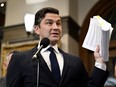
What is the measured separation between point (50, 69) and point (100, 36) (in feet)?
1.35

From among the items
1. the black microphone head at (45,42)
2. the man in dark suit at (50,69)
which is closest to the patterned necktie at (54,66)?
the man in dark suit at (50,69)

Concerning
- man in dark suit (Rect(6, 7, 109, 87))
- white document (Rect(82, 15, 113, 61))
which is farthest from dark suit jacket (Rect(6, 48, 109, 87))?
white document (Rect(82, 15, 113, 61))

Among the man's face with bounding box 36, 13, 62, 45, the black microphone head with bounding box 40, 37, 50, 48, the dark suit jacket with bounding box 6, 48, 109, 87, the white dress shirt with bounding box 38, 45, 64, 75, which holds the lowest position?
the dark suit jacket with bounding box 6, 48, 109, 87

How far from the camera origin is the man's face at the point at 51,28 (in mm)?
2451

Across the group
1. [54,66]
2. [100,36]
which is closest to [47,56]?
[54,66]

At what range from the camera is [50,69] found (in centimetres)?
238

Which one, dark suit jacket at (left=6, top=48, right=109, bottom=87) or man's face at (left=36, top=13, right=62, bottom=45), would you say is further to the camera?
man's face at (left=36, top=13, right=62, bottom=45)

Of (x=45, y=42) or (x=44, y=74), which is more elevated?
(x=45, y=42)

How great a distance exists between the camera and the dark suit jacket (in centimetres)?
233

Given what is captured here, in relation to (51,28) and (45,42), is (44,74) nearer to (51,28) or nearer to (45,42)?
(45,42)

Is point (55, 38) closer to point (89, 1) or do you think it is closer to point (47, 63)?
point (47, 63)

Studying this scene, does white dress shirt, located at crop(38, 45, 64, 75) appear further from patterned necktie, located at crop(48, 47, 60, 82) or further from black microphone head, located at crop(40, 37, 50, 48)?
black microphone head, located at crop(40, 37, 50, 48)

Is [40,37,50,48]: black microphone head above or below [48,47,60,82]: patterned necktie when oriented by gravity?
above

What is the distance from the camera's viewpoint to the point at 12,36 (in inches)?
251
